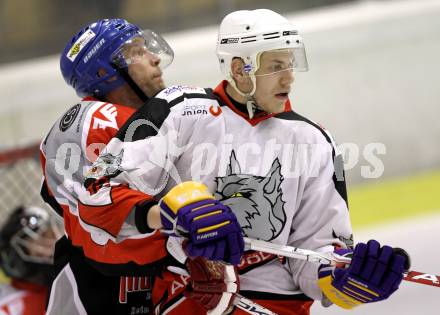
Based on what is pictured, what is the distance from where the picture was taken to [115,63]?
2.73 m

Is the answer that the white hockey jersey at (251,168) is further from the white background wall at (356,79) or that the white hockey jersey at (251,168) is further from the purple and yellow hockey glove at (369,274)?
the white background wall at (356,79)

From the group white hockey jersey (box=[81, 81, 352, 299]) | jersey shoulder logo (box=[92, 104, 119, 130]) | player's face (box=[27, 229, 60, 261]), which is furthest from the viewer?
player's face (box=[27, 229, 60, 261])

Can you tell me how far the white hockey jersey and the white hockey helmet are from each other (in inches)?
4.4

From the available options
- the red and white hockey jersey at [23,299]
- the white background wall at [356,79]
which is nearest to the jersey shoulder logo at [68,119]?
the red and white hockey jersey at [23,299]

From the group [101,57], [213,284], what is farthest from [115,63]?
[213,284]

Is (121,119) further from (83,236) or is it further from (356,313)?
(356,313)

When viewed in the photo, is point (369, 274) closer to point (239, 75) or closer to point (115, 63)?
point (239, 75)

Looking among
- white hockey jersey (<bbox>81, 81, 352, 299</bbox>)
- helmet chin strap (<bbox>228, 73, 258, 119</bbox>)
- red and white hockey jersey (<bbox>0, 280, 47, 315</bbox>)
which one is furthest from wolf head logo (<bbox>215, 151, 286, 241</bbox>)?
red and white hockey jersey (<bbox>0, 280, 47, 315</bbox>)

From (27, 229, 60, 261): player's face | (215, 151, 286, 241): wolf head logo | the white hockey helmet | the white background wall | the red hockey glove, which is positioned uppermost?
the white hockey helmet

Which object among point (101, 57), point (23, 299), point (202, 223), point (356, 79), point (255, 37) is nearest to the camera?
point (202, 223)

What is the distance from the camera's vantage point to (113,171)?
2242 mm

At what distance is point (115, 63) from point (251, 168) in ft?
2.02

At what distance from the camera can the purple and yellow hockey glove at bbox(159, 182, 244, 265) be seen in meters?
1.95

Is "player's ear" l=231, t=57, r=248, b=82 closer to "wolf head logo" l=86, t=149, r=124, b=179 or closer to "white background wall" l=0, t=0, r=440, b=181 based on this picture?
"wolf head logo" l=86, t=149, r=124, b=179
